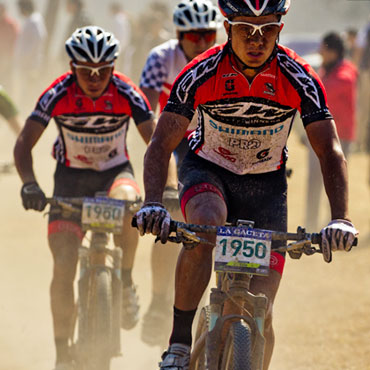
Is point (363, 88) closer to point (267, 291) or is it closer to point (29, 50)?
point (29, 50)

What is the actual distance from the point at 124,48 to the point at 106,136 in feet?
45.1

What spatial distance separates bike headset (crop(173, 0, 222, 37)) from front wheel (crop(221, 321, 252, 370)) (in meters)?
3.79

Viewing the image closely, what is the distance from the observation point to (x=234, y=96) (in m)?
4.79

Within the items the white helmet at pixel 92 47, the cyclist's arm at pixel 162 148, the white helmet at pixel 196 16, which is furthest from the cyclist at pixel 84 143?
the cyclist's arm at pixel 162 148

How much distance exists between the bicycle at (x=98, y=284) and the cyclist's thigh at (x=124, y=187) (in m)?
0.35

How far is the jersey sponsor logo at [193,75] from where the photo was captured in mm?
4652

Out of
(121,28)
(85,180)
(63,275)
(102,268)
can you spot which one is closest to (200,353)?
(102,268)

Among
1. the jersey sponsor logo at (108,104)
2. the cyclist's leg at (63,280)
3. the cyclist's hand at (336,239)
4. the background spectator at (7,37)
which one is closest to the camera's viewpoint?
the cyclist's hand at (336,239)

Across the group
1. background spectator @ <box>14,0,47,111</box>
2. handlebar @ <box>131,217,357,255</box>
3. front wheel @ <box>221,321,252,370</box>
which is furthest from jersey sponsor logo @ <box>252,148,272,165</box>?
background spectator @ <box>14,0,47,111</box>

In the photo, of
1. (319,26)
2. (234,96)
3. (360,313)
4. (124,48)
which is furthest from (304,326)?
(319,26)

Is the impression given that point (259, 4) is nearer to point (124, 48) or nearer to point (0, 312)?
point (0, 312)

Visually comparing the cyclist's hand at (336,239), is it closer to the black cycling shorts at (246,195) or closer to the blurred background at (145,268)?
the black cycling shorts at (246,195)

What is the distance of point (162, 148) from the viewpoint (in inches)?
182

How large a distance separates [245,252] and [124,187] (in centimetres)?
258
